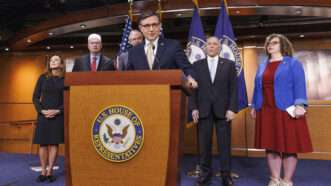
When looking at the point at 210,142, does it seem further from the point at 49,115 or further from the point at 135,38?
the point at 49,115

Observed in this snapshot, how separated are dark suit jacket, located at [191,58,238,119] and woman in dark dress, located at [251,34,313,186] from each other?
24 cm

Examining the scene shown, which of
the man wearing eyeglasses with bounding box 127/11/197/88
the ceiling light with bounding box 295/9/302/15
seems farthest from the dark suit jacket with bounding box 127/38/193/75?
the ceiling light with bounding box 295/9/302/15

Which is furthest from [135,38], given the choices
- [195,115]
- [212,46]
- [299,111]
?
[299,111]

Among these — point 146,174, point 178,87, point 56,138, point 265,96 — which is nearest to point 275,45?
point 265,96

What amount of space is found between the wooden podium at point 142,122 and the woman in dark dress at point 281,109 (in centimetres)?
154

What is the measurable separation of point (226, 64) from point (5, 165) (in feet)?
10.8

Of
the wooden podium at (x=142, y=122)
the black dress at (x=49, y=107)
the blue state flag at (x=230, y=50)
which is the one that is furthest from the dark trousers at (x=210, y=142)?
the wooden podium at (x=142, y=122)

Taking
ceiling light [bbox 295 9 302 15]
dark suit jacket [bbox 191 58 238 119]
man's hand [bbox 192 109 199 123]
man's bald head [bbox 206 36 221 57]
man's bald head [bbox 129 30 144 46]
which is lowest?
man's hand [bbox 192 109 199 123]

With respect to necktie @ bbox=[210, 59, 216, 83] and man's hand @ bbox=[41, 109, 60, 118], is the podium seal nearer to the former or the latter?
necktie @ bbox=[210, 59, 216, 83]

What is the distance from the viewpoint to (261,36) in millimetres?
5773

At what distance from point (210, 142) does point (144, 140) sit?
5.66ft

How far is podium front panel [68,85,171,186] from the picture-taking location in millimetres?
1255

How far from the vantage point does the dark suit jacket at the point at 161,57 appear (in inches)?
65.2

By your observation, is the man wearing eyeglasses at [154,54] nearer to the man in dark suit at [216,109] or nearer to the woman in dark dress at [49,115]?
the man in dark suit at [216,109]
